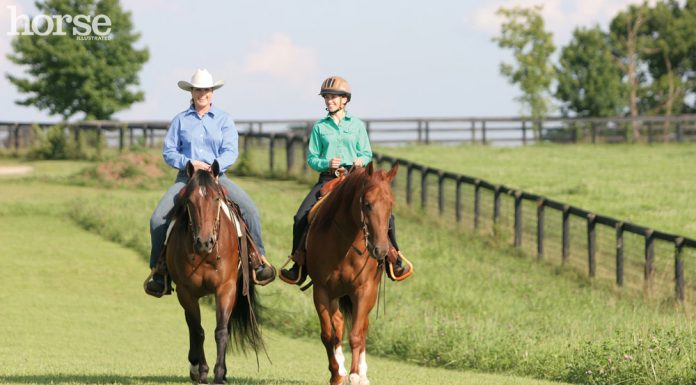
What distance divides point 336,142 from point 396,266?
4.42 feet

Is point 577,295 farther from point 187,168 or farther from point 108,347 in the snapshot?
point 187,168

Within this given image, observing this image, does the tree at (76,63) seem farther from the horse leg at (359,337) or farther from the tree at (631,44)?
the horse leg at (359,337)

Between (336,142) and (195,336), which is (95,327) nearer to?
(195,336)

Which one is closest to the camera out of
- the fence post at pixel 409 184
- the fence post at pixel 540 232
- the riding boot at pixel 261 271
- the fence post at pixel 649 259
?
the riding boot at pixel 261 271

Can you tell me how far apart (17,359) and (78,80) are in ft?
185

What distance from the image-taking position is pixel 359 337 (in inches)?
466

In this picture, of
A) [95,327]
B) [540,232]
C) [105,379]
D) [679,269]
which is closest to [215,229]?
[105,379]

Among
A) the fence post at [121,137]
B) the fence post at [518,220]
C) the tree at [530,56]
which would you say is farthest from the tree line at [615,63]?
the fence post at [518,220]

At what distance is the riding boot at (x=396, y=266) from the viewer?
12.4 m

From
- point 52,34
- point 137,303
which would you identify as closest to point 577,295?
point 137,303

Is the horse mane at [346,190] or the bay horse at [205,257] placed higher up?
the horse mane at [346,190]

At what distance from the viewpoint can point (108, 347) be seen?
1773 centimetres

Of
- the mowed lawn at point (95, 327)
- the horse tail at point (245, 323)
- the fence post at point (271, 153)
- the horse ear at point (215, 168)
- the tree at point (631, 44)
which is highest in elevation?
the tree at point (631, 44)

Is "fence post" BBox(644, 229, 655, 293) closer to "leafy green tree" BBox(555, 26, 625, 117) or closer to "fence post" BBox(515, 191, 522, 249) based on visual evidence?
"fence post" BBox(515, 191, 522, 249)
